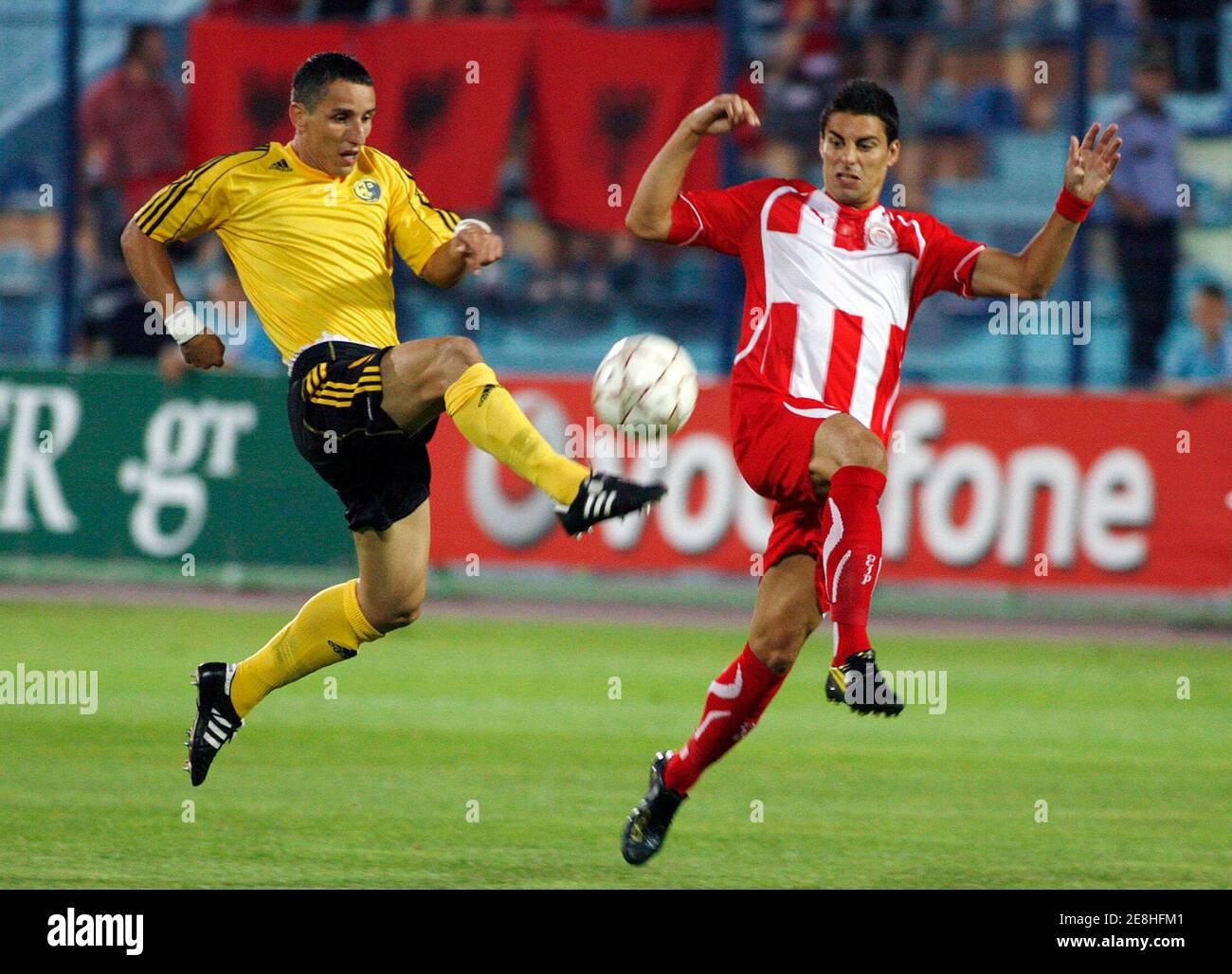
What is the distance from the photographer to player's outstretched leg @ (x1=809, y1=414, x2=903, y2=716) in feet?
20.7

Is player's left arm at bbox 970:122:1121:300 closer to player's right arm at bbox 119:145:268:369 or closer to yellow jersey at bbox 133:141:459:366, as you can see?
yellow jersey at bbox 133:141:459:366

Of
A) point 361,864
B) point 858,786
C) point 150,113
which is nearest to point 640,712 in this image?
point 858,786

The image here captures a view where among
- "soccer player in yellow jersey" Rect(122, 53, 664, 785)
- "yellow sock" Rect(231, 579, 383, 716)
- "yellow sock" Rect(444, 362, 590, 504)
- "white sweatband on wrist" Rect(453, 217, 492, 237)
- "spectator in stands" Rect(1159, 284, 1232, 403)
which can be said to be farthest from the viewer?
"spectator in stands" Rect(1159, 284, 1232, 403)

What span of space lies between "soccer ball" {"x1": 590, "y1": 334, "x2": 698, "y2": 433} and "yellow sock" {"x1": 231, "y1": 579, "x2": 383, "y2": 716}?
5.16ft

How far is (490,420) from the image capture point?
6.46 meters

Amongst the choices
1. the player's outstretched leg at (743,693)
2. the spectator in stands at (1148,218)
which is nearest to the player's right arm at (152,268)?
the player's outstretched leg at (743,693)

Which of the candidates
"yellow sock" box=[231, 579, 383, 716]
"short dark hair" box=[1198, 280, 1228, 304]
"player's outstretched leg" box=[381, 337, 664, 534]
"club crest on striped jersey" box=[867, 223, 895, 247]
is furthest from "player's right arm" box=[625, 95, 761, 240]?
"short dark hair" box=[1198, 280, 1228, 304]

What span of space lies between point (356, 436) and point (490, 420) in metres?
0.80

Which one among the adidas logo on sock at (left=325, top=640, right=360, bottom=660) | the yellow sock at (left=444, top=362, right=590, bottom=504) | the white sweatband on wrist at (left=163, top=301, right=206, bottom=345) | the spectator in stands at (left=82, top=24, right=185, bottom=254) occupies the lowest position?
the adidas logo on sock at (left=325, top=640, right=360, bottom=660)

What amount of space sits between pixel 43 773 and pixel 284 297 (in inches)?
102

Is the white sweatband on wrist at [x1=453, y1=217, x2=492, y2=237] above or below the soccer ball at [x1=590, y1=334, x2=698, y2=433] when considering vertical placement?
above

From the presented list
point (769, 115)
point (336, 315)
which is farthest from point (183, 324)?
point (769, 115)

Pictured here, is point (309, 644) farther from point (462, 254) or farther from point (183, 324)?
point (462, 254)

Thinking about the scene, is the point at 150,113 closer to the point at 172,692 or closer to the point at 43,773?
the point at 172,692
